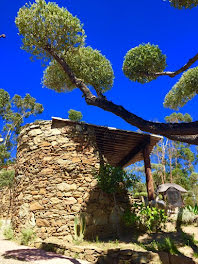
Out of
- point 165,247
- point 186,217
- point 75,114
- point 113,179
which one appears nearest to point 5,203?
point 75,114

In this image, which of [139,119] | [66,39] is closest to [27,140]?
[66,39]

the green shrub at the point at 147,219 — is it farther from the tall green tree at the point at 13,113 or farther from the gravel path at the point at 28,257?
the tall green tree at the point at 13,113

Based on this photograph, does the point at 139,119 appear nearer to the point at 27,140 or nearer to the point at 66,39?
the point at 27,140

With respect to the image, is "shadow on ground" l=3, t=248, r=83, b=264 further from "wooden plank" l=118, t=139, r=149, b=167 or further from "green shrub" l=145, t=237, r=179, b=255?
"wooden plank" l=118, t=139, r=149, b=167

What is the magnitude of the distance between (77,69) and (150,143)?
5.11 meters

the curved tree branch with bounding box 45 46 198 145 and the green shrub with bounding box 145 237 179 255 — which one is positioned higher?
the curved tree branch with bounding box 45 46 198 145

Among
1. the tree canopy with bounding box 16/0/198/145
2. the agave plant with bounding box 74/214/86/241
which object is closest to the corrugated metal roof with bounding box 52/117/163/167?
the tree canopy with bounding box 16/0/198/145

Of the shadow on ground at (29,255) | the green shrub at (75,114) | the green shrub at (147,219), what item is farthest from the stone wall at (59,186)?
the green shrub at (75,114)

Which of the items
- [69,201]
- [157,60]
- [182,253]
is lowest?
[182,253]

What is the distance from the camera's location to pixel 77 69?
10266 mm

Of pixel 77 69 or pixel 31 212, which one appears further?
pixel 77 69

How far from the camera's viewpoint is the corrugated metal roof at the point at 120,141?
854 cm

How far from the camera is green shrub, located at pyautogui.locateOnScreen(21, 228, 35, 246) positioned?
6.50m

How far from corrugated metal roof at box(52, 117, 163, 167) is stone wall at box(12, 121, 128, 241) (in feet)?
1.29
